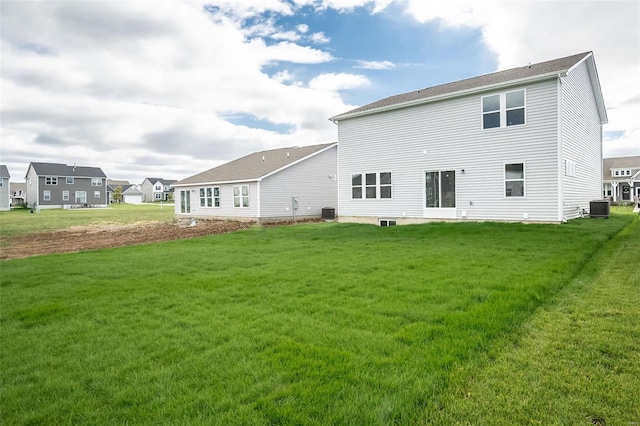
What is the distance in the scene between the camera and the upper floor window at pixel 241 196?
2391 cm

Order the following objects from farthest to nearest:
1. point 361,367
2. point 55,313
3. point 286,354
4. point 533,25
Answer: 1. point 533,25
2. point 55,313
3. point 286,354
4. point 361,367

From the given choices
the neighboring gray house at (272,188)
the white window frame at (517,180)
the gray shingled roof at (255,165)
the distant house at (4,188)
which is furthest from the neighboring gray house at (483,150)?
the distant house at (4,188)

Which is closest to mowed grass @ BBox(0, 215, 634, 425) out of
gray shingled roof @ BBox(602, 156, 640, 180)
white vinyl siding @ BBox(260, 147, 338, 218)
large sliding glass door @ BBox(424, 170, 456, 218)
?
large sliding glass door @ BBox(424, 170, 456, 218)

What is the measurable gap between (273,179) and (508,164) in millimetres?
13659

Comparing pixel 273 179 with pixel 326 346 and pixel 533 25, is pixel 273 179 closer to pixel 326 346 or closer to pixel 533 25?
pixel 533 25

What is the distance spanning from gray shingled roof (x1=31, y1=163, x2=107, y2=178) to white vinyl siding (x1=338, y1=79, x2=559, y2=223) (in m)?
52.1

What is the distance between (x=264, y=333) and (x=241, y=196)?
20.8 m

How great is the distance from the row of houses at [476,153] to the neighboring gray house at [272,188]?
15 cm

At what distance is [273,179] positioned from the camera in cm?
2338

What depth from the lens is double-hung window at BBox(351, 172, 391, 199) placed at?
18.3m

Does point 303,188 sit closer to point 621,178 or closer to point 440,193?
point 440,193

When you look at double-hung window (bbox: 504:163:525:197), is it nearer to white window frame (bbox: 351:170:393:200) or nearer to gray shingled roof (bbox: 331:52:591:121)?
gray shingled roof (bbox: 331:52:591:121)

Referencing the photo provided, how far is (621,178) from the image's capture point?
54062 mm

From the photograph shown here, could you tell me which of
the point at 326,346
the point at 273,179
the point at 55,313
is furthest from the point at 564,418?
the point at 273,179
